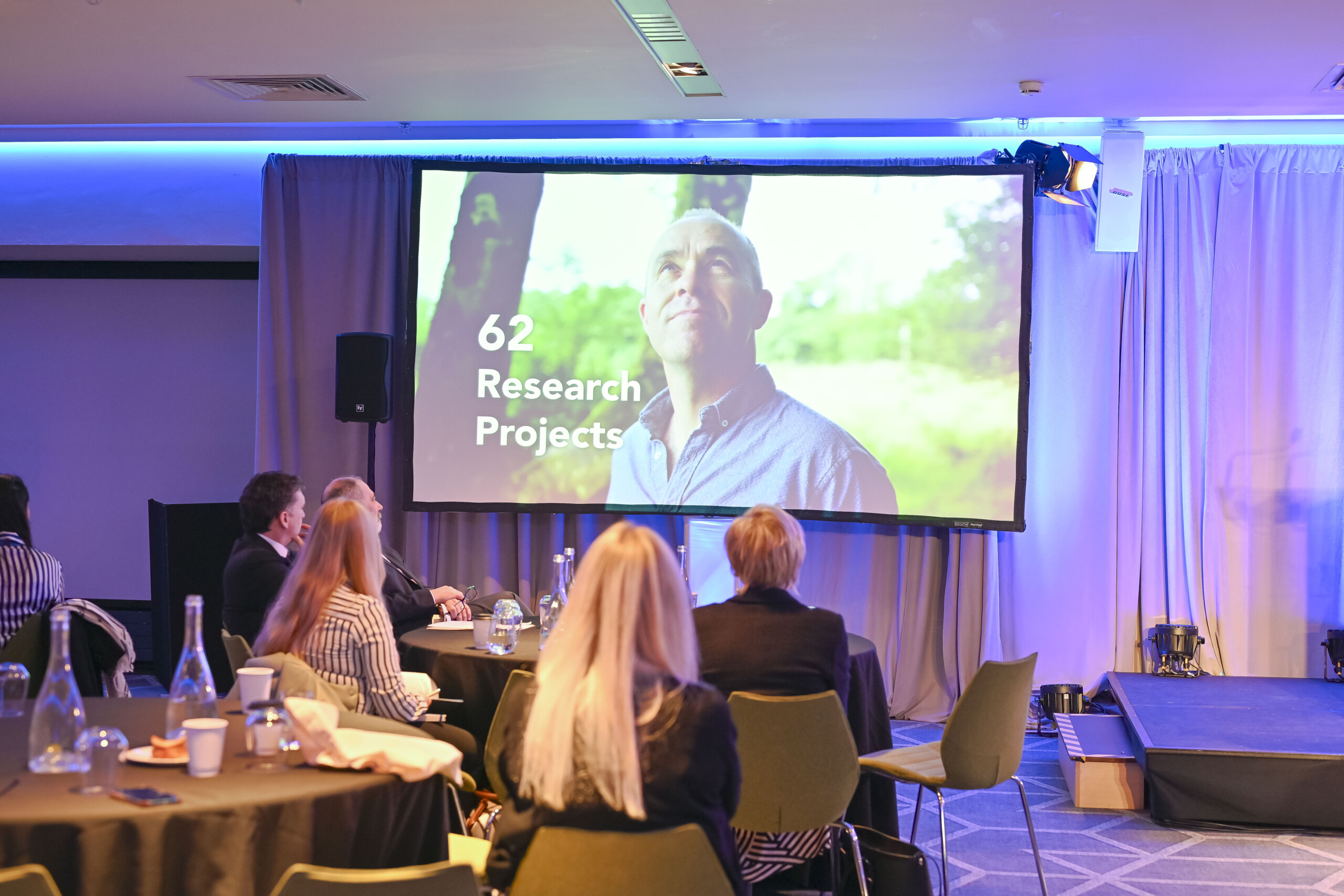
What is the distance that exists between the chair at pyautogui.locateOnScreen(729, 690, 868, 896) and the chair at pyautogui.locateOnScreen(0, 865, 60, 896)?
164cm

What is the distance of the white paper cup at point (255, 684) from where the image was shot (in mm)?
2639

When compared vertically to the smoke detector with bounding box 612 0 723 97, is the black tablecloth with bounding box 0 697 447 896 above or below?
below

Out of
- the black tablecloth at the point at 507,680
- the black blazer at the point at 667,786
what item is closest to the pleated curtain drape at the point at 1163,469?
the black tablecloth at the point at 507,680

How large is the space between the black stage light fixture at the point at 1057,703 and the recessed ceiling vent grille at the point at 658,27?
3834 millimetres

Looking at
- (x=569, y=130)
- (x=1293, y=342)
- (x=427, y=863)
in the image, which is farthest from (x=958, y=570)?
(x=427, y=863)

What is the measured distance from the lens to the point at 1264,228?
654 cm

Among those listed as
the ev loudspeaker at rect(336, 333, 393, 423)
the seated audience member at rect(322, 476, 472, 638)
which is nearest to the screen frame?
the ev loudspeaker at rect(336, 333, 393, 423)

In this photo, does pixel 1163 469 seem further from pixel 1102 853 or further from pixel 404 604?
pixel 404 604

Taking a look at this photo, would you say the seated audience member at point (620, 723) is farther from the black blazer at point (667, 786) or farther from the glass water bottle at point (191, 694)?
the glass water bottle at point (191, 694)

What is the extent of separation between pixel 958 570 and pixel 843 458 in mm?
918

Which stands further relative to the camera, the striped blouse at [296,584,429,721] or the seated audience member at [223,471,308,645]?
the seated audience member at [223,471,308,645]

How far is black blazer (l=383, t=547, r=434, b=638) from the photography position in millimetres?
4594

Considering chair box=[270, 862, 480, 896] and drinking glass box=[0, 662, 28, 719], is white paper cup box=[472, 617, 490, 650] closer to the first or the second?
drinking glass box=[0, 662, 28, 719]

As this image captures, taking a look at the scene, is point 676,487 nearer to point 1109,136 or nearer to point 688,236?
point 688,236
